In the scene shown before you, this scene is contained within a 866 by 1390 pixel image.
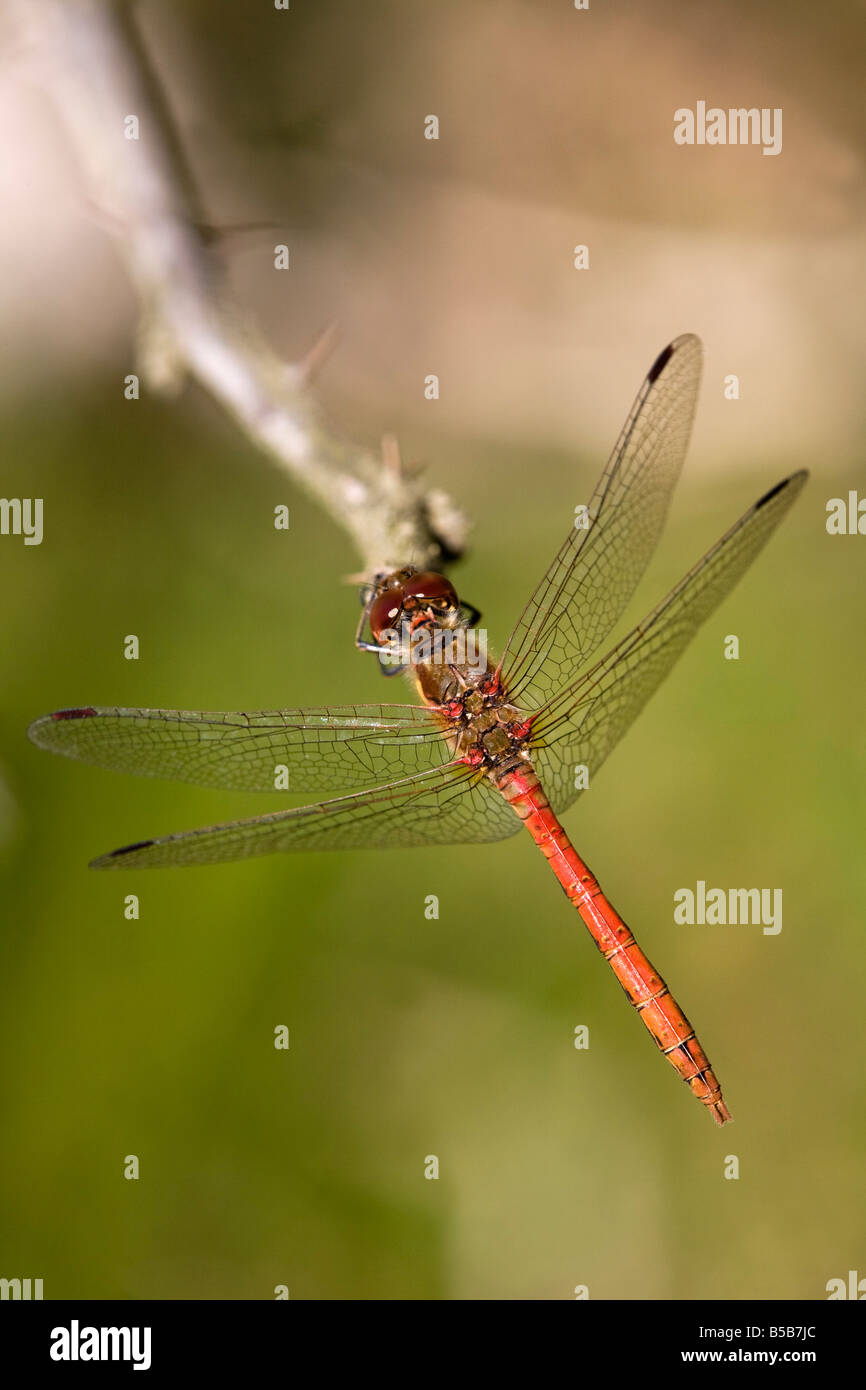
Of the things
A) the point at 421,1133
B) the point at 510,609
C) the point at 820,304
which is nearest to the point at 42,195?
the point at 510,609

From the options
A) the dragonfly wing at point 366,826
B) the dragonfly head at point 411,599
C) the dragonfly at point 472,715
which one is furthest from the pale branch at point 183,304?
the dragonfly wing at point 366,826

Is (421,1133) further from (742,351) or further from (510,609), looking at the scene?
(742,351)

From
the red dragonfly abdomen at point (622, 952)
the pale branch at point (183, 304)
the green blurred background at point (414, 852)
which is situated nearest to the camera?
the pale branch at point (183, 304)

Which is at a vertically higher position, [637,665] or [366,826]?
[637,665]

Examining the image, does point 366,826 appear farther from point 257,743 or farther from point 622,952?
point 622,952

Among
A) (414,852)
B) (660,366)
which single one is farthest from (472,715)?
(660,366)

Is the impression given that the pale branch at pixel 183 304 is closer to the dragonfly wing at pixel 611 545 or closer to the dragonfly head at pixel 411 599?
the dragonfly head at pixel 411 599

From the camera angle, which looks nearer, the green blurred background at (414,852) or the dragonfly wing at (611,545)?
the dragonfly wing at (611,545)
